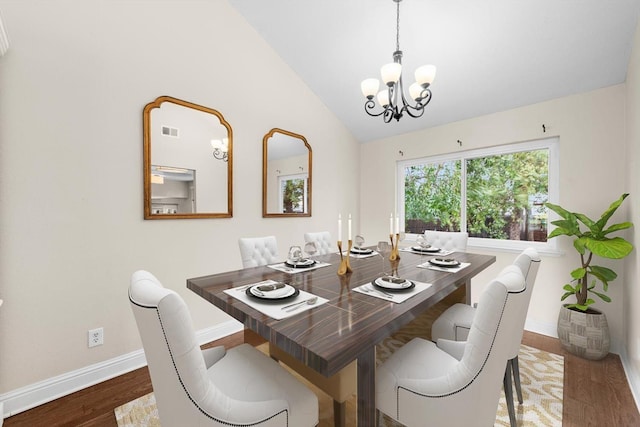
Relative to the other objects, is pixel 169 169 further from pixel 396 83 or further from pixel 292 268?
pixel 396 83

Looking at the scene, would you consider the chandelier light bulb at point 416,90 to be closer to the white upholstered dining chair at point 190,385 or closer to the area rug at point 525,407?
the white upholstered dining chair at point 190,385

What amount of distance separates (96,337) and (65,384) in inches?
11.8

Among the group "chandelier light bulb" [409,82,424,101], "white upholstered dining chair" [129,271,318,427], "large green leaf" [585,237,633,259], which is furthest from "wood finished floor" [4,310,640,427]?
"chandelier light bulb" [409,82,424,101]

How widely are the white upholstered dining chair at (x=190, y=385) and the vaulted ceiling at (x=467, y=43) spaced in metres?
2.67

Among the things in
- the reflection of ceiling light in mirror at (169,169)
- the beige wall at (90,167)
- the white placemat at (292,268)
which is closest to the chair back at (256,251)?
the white placemat at (292,268)

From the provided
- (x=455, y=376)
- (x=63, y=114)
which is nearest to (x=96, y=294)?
(x=63, y=114)

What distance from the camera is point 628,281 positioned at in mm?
2154

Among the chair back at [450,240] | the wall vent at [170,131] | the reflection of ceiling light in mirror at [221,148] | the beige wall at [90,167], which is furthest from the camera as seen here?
the chair back at [450,240]

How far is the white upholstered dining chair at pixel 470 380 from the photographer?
0.92 metres

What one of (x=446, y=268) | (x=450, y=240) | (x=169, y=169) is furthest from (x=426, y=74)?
(x=169, y=169)

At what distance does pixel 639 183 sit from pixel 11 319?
4086mm

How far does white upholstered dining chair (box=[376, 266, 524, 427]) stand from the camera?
0.92 metres

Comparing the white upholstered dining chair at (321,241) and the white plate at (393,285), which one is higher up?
the white upholstered dining chair at (321,241)

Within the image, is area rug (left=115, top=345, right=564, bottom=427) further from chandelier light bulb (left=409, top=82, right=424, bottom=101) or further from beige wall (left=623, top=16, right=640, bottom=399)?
chandelier light bulb (left=409, top=82, right=424, bottom=101)
